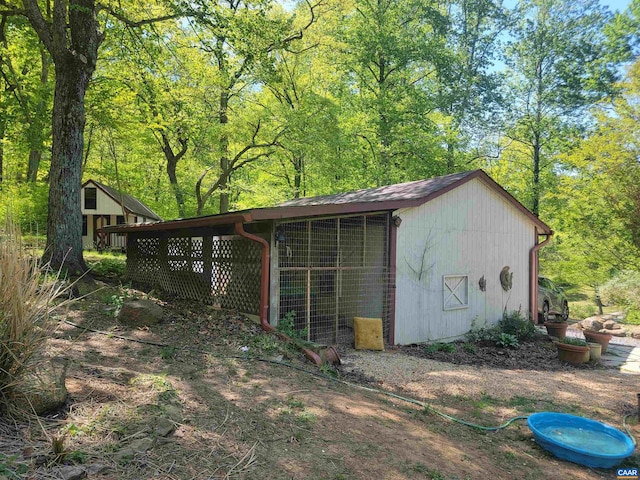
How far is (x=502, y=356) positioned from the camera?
851 cm

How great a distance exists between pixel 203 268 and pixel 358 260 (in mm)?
3343

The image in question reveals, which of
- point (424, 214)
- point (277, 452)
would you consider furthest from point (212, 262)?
point (277, 452)

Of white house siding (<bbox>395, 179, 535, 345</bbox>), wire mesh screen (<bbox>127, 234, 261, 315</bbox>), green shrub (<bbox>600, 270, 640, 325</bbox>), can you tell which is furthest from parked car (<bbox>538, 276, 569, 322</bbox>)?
wire mesh screen (<bbox>127, 234, 261, 315</bbox>)

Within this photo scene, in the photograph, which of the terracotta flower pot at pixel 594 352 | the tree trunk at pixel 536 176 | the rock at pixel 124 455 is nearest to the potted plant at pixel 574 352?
the terracotta flower pot at pixel 594 352

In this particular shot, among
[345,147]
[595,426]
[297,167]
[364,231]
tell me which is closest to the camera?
[595,426]

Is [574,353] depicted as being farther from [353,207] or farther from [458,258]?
[353,207]

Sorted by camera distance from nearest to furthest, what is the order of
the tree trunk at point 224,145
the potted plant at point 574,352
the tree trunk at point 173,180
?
the potted plant at point 574,352 < the tree trunk at point 224,145 < the tree trunk at point 173,180

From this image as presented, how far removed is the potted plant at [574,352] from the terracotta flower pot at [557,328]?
2.10 metres

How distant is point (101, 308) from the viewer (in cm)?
677

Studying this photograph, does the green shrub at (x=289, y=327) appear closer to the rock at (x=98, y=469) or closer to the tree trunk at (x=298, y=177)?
the rock at (x=98, y=469)

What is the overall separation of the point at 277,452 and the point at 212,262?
592 centimetres

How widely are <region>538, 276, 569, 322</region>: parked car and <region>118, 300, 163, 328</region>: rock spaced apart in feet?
37.9

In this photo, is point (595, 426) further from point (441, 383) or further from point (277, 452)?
point (277, 452)

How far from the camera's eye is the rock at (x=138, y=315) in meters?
6.11
